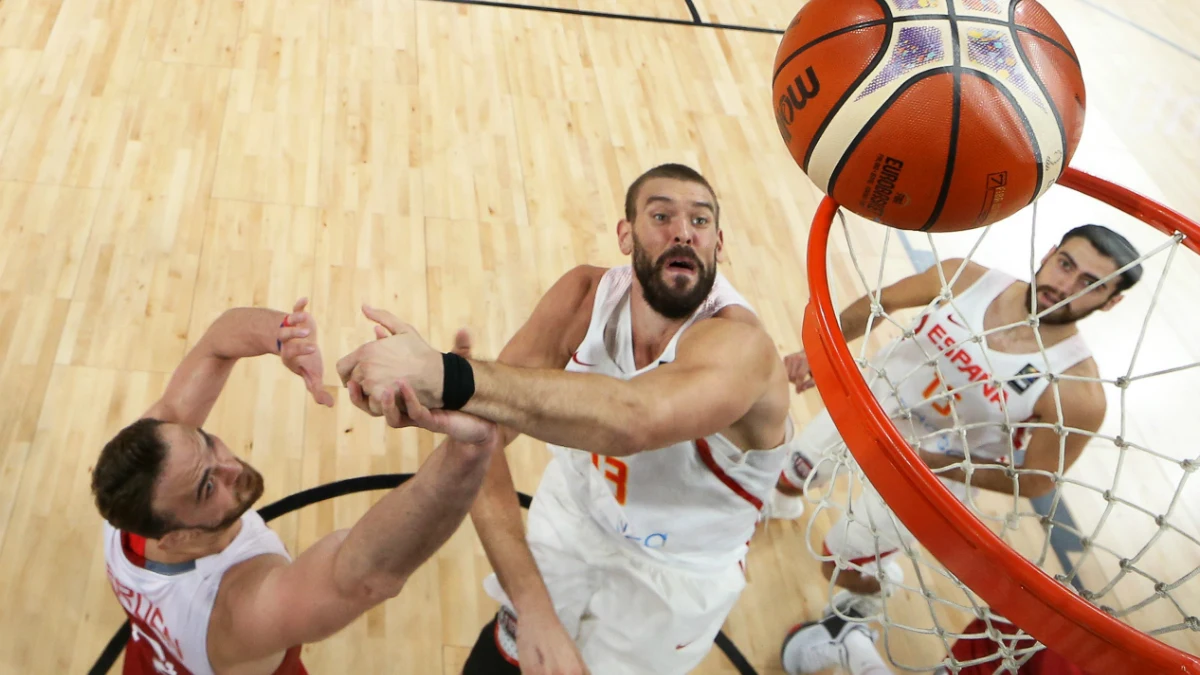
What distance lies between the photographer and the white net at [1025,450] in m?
2.36

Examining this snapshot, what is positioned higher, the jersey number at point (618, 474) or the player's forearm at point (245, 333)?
the jersey number at point (618, 474)

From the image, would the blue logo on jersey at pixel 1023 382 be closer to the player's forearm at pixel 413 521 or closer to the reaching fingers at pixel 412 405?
the player's forearm at pixel 413 521

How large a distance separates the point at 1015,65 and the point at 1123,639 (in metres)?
1.01

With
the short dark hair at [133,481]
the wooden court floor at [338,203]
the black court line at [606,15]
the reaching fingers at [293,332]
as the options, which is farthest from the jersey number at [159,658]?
the black court line at [606,15]

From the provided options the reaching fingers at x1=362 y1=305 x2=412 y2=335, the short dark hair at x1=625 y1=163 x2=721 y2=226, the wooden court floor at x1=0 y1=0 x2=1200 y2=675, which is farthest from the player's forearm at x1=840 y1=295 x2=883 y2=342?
the reaching fingers at x1=362 y1=305 x2=412 y2=335

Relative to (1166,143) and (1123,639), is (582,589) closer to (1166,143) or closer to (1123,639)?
(1123,639)

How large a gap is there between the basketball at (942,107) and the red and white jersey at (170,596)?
1690 mm

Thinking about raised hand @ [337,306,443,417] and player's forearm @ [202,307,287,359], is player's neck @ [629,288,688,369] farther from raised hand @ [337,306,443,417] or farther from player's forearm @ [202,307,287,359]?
raised hand @ [337,306,443,417]

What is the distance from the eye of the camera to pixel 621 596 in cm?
274

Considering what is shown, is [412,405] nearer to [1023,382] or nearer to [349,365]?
[349,365]

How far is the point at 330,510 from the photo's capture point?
351 centimetres

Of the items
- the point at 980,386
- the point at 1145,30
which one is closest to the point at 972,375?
the point at 980,386

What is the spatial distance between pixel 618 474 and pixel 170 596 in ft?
3.70

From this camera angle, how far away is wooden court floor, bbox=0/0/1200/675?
3418mm
